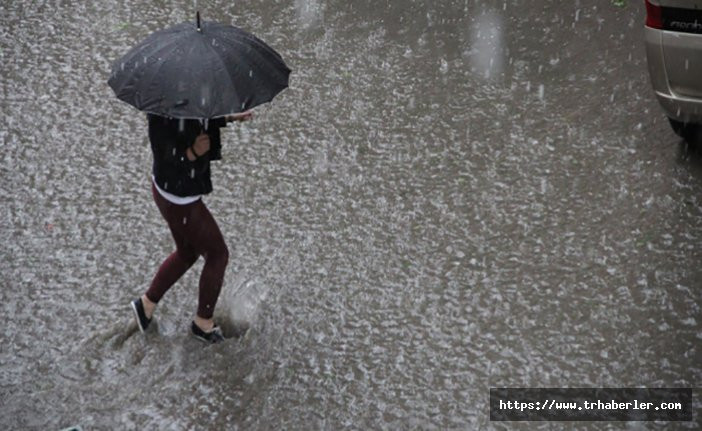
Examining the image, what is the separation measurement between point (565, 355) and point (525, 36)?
4.19 metres

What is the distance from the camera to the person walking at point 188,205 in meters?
5.00

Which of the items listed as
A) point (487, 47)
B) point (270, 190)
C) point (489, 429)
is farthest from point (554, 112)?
point (489, 429)

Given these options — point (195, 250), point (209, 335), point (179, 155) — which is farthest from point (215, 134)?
point (209, 335)

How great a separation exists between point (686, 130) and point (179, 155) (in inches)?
144

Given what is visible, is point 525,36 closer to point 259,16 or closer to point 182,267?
point 259,16

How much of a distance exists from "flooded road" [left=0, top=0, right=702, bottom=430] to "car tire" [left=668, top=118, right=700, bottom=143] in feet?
0.37

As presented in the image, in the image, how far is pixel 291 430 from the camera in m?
4.87

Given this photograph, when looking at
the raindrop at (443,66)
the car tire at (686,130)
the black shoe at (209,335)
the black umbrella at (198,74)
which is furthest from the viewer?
the raindrop at (443,66)

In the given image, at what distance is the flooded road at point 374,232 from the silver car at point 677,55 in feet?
1.78

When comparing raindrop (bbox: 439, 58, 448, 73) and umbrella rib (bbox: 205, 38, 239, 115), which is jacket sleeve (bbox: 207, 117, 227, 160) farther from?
raindrop (bbox: 439, 58, 448, 73)

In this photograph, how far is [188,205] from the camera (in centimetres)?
514

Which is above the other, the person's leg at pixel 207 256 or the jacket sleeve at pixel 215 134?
the jacket sleeve at pixel 215 134

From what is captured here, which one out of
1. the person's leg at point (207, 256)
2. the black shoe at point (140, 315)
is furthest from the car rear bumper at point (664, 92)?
the black shoe at point (140, 315)

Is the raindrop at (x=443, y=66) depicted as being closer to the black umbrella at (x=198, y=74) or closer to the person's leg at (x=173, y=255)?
the black umbrella at (x=198, y=74)
